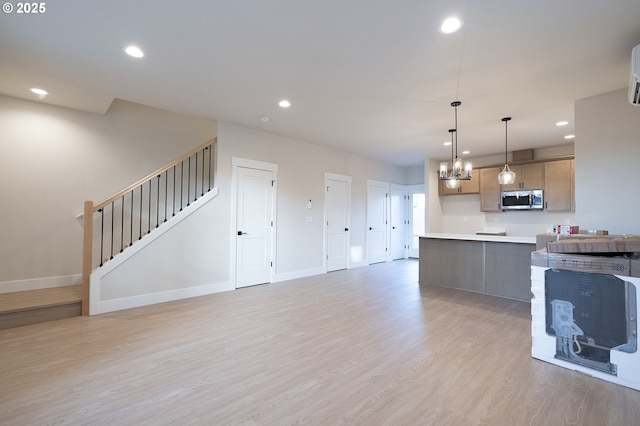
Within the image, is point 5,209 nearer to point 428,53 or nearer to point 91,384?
point 91,384

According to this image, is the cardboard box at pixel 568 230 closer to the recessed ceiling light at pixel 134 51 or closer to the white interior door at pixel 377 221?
the white interior door at pixel 377 221

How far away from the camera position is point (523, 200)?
6.49m

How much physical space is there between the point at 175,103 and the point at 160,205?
1.90 metres

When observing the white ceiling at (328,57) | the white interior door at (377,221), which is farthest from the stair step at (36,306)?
the white interior door at (377,221)

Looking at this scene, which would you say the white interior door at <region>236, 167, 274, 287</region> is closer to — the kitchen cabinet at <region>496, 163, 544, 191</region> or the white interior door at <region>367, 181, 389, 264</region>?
the white interior door at <region>367, 181, 389, 264</region>

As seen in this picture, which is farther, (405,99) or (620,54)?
(405,99)

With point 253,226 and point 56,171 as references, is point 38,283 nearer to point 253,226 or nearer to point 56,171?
point 56,171


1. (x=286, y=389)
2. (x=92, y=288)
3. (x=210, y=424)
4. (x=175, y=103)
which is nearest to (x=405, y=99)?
(x=175, y=103)

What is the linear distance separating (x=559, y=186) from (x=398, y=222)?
378cm

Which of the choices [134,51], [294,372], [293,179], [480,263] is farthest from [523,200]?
[134,51]

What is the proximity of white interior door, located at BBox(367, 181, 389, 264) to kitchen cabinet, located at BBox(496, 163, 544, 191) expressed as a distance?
9.70 ft

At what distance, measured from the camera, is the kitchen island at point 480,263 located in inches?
174

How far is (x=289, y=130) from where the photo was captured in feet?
17.7

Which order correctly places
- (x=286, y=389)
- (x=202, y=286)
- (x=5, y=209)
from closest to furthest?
(x=286, y=389) → (x=5, y=209) → (x=202, y=286)
